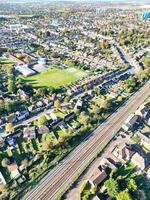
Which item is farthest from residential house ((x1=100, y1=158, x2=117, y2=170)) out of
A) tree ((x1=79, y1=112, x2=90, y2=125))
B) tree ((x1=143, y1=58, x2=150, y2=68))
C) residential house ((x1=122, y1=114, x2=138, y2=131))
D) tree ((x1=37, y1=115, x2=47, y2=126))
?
tree ((x1=143, y1=58, x2=150, y2=68))

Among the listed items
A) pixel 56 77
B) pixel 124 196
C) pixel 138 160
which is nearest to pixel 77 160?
pixel 138 160

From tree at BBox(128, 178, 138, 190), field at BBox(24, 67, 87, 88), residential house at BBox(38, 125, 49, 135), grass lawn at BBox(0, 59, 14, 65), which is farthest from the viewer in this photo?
grass lawn at BBox(0, 59, 14, 65)

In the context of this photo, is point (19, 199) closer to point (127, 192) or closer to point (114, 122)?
point (127, 192)

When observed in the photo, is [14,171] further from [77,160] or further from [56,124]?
[56,124]

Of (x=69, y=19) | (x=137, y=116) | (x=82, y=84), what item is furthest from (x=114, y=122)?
(x=69, y=19)

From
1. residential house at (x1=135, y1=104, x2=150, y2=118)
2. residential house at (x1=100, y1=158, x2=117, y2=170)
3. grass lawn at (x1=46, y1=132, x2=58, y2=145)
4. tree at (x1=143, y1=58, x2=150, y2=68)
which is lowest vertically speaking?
grass lawn at (x1=46, y1=132, x2=58, y2=145)

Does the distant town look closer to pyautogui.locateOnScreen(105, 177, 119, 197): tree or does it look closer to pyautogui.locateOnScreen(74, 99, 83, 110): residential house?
pyautogui.locateOnScreen(74, 99, 83, 110): residential house
